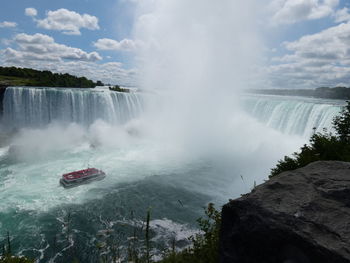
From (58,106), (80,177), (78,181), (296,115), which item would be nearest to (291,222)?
(78,181)

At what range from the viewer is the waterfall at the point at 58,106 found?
35438 mm

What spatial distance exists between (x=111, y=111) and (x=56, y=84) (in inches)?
1232

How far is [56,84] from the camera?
6372 centimetres

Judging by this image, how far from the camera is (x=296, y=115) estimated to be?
104 feet

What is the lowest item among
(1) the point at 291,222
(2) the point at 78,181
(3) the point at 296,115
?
(2) the point at 78,181

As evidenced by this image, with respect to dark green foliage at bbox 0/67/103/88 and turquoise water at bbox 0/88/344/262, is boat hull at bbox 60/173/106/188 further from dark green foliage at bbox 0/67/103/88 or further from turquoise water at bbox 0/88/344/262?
dark green foliage at bbox 0/67/103/88

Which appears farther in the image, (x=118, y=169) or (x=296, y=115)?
(x=296, y=115)

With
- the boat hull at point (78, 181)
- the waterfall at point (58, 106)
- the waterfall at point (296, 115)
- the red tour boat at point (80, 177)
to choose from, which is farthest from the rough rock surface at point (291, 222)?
the waterfall at point (58, 106)

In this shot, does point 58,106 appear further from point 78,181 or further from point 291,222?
point 291,222

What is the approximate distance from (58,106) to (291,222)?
39.1m

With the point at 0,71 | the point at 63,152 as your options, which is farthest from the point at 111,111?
the point at 0,71

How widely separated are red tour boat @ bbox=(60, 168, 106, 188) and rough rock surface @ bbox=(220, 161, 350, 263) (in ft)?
60.7

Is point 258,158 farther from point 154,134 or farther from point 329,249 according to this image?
point 329,249

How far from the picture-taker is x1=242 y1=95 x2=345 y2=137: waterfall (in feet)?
90.3
